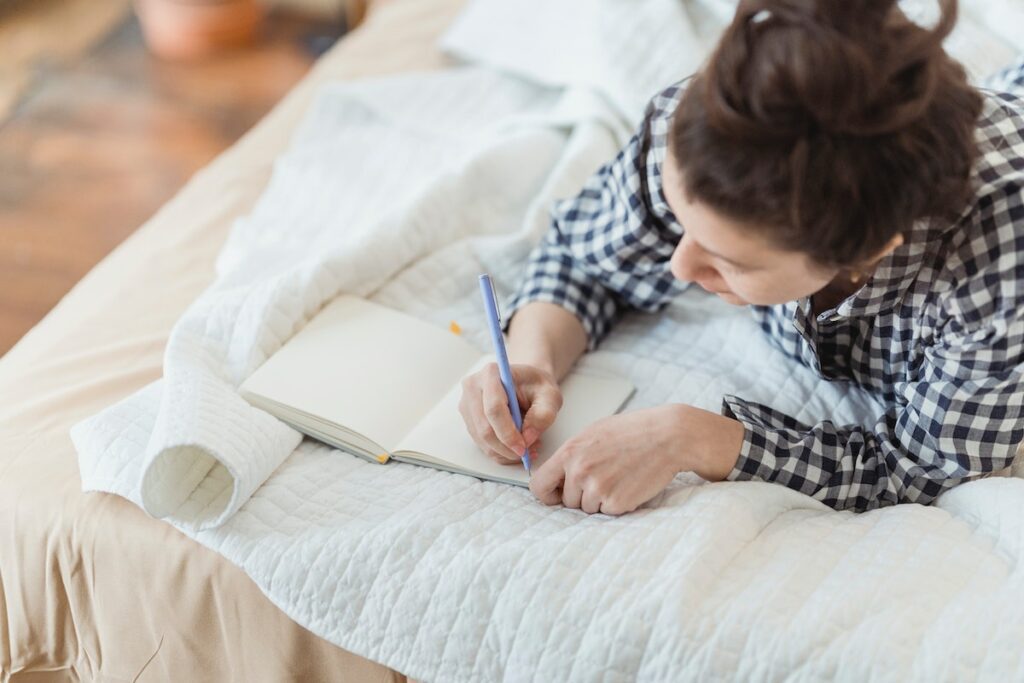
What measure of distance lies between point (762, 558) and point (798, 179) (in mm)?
327

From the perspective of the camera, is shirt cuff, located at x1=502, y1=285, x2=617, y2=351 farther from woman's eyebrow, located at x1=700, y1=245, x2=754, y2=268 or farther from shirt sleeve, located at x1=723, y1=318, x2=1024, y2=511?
woman's eyebrow, located at x1=700, y1=245, x2=754, y2=268

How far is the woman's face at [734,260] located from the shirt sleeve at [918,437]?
0.16 meters

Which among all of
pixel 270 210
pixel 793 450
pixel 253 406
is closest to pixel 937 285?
pixel 793 450

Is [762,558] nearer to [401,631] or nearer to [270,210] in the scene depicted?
[401,631]

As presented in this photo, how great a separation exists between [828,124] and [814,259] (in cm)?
11

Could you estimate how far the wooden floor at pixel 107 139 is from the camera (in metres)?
1.81

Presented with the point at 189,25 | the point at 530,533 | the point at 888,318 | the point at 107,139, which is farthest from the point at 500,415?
the point at 189,25

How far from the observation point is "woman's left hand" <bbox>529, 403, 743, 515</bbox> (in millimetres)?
909

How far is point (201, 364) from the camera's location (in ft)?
3.48

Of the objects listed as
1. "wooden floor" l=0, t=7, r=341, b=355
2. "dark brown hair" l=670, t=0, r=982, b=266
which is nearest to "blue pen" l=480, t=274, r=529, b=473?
"dark brown hair" l=670, t=0, r=982, b=266

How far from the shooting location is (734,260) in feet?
2.58

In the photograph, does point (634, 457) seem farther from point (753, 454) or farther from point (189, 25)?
point (189, 25)

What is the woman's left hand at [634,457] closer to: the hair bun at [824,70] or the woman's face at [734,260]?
the woman's face at [734,260]

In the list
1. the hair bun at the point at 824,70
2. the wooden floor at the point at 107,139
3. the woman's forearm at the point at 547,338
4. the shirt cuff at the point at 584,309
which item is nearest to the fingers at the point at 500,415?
the woman's forearm at the point at 547,338
